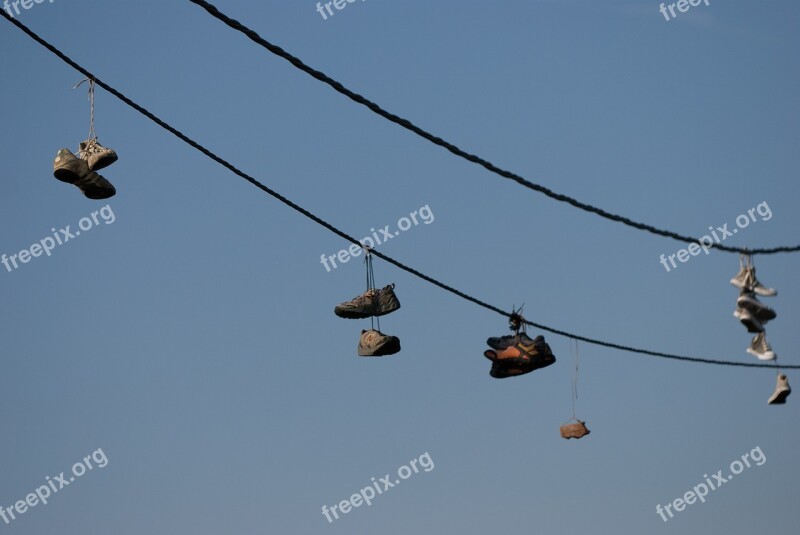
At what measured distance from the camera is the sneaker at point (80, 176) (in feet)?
33.8

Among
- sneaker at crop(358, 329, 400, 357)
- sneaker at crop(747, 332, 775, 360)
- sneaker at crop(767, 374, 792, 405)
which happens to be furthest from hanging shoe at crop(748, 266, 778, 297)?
sneaker at crop(358, 329, 400, 357)

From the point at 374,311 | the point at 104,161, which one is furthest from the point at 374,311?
the point at 104,161

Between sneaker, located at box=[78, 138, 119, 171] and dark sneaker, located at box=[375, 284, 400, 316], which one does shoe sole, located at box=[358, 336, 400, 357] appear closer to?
dark sneaker, located at box=[375, 284, 400, 316]

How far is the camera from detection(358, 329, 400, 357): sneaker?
1201cm

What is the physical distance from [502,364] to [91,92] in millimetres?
4144

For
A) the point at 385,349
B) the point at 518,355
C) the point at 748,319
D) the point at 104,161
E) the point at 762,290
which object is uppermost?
the point at 104,161

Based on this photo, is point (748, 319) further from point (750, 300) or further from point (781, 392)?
point (781, 392)

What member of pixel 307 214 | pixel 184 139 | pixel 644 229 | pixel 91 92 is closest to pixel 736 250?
pixel 644 229

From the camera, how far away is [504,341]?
11.3 meters

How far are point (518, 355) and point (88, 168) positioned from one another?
3.74 meters

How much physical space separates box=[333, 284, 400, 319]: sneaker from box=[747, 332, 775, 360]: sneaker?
11.0 ft

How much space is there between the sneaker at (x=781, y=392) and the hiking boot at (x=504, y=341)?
2.11 metres

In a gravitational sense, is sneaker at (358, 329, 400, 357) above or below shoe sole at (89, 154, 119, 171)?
below

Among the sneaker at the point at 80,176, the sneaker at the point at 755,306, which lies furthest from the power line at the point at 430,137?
the sneaker at the point at 80,176
